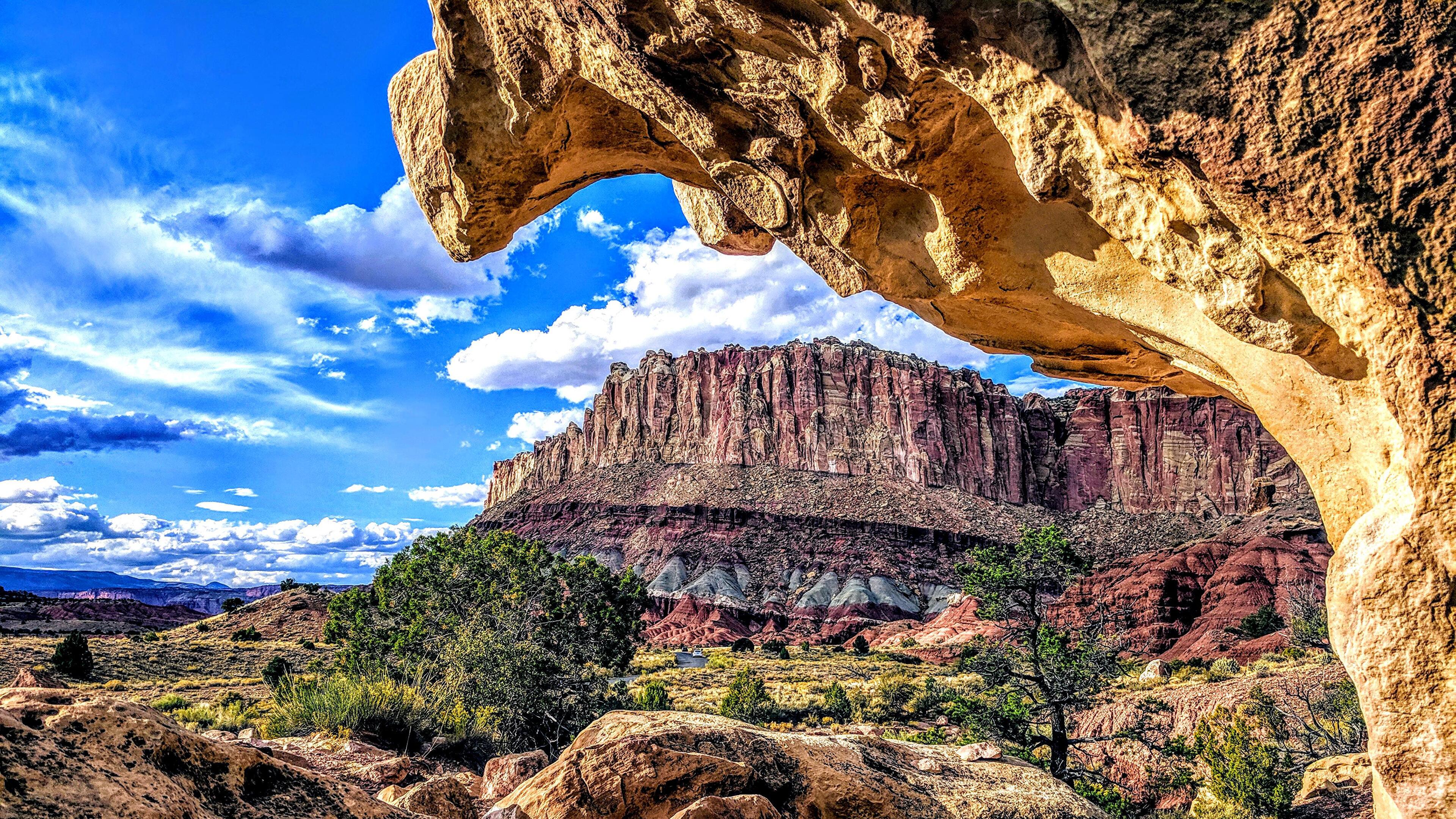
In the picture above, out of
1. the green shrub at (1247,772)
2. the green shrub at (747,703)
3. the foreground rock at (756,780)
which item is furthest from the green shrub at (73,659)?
the green shrub at (1247,772)

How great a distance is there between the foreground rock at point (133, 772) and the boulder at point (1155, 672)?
87.7ft

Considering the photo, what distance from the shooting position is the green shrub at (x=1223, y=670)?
896 inches

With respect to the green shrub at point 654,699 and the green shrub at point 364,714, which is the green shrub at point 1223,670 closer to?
the green shrub at point 654,699

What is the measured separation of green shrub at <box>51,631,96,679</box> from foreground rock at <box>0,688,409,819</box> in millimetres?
28359

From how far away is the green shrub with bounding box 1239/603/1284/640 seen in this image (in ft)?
110

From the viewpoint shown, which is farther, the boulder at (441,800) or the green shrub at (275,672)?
the green shrub at (275,672)

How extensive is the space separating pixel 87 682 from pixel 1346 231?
101 feet

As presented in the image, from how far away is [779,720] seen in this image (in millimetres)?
21531

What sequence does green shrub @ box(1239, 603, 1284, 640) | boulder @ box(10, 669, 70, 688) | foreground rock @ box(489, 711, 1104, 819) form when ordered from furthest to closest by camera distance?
green shrub @ box(1239, 603, 1284, 640), boulder @ box(10, 669, 70, 688), foreground rock @ box(489, 711, 1104, 819)

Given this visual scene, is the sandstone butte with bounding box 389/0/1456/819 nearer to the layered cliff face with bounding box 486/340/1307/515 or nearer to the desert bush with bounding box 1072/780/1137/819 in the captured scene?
the desert bush with bounding box 1072/780/1137/819

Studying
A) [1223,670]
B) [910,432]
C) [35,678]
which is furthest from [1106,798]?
[910,432]

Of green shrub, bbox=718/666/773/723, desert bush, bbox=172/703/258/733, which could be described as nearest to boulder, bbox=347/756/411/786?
desert bush, bbox=172/703/258/733

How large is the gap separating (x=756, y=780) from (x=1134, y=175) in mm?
4216

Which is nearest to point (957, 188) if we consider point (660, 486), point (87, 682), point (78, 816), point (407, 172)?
point (407, 172)
